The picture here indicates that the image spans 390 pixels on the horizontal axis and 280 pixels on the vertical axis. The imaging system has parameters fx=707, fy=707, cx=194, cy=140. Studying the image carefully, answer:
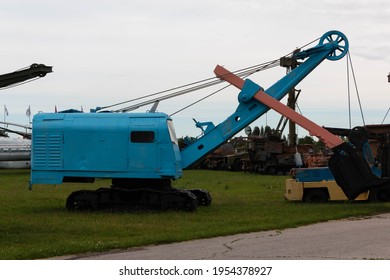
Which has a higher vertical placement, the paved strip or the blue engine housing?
the blue engine housing

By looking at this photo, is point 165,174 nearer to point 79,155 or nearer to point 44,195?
point 79,155

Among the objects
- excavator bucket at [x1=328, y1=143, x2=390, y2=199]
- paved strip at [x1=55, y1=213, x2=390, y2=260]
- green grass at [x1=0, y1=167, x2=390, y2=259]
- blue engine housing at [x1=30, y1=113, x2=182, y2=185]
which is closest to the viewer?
paved strip at [x1=55, y1=213, x2=390, y2=260]

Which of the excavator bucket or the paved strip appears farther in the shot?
the excavator bucket

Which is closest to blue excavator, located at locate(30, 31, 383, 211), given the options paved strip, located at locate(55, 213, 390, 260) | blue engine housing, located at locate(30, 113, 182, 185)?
blue engine housing, located at locate(30, 113, 182, 185)

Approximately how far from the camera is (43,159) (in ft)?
62.7

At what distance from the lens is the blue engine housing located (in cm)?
1869

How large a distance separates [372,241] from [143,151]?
775 centimetres

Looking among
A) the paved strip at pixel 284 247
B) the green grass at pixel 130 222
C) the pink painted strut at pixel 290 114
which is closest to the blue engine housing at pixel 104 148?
the green grass at pixel 130 222

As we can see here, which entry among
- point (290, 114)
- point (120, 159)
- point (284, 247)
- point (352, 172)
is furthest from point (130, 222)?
point (352, 172)

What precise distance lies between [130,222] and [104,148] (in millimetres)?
2996

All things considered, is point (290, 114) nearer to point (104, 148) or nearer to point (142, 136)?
point (142, 136)

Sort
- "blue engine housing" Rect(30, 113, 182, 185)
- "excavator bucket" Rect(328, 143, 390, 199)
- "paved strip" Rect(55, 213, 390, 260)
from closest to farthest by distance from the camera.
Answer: "paved strip" Rect(55, 213, 390, 260)
"blue engine housing" Rect(30, 113, 182, 185)
"excavator bucket" Rect(328, 143, 390, 199)

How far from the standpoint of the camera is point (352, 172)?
62.4 feet

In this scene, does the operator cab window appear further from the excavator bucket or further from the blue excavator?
the excavator bucket
